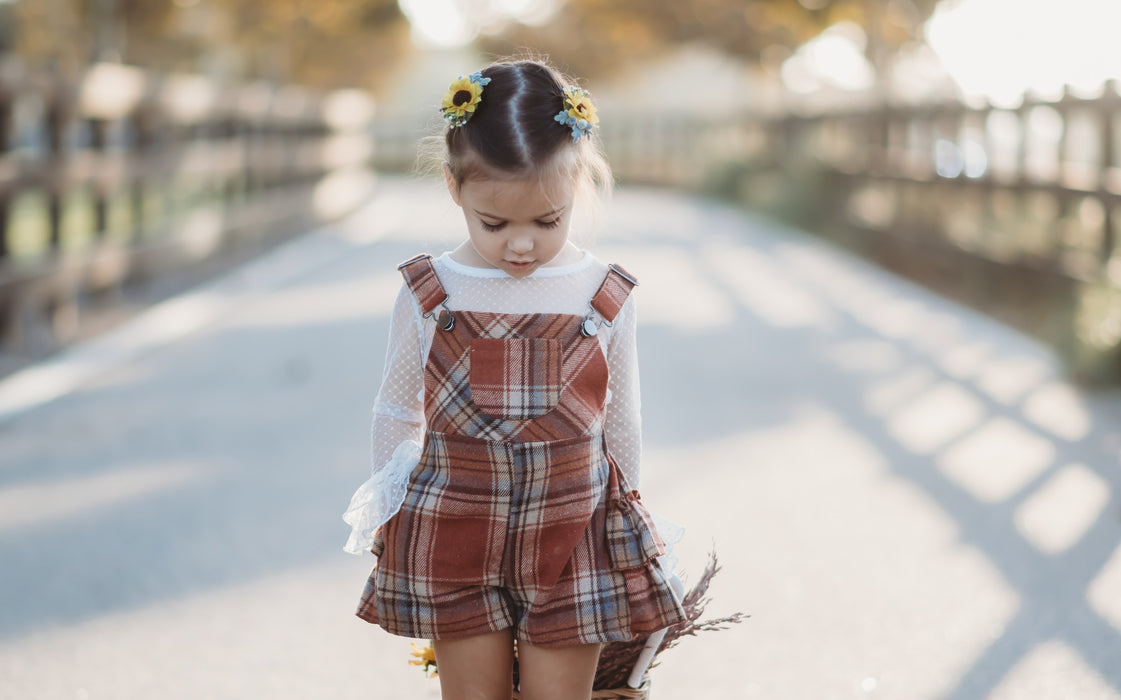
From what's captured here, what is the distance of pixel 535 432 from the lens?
6.81ft

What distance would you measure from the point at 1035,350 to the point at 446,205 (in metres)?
5.48

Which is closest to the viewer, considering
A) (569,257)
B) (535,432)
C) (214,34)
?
(535,432)

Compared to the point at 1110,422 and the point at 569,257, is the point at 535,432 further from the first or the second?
the point at 1110,422

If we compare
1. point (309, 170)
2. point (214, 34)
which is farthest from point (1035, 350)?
point (214, 34)

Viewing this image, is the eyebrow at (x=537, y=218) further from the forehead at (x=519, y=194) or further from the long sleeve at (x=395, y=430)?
the long sleeve at (x=395, y=430)

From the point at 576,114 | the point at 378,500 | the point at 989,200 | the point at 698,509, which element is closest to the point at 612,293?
the point at 576,114

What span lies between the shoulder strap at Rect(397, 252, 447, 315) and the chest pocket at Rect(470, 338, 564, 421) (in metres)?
0.10

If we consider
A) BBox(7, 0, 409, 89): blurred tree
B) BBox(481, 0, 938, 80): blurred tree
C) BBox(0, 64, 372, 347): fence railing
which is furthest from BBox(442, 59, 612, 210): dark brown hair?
BBox(481, 0, 938, 80): blurred tree

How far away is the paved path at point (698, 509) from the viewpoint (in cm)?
299

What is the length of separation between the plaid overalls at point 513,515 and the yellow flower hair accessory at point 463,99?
0.28 metres

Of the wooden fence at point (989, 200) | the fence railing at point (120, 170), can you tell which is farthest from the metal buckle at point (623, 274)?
the fence railing at point (120, 170)

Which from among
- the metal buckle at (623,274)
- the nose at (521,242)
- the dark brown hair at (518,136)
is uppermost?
the dark brown hair at (518,136)

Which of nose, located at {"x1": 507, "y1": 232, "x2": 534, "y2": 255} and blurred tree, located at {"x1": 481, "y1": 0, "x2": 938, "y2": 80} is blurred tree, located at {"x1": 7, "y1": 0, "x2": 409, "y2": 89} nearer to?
blurred tree, located at {"x1": 481, "y1": 0, "x2": 938, "y2": 80}

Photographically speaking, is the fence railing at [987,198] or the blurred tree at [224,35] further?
the blurred tree at [224,35]
